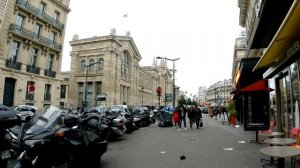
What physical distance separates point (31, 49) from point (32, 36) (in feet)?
4.84

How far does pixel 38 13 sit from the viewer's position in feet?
94.5

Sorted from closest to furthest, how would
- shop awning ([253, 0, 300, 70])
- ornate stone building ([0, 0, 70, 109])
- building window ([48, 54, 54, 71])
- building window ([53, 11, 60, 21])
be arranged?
shop awning ([253, 0, 300, 70]) → ornate stone building ([0, 0, 70, 109]) → building window ([48, 54, 54, 71]) → building window ([53, 11, 60, 21])

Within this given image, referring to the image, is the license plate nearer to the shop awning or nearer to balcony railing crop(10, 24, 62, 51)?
the shop awning

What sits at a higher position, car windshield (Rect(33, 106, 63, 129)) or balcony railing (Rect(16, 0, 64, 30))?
balcony railing (Rect(16, 0, 64, 30))

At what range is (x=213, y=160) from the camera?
7340 mm

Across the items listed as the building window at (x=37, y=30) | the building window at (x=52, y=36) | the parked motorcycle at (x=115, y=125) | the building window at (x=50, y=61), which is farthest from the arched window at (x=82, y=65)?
the parked motorcycle at (x=115, y=125)

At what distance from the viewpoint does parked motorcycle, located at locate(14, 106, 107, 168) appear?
4.57m

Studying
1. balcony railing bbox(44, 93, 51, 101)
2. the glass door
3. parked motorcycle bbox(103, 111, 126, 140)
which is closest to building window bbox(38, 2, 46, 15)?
balcony railing bbox(44, 93, 51, 101)

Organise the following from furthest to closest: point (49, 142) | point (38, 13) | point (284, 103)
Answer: point (38, 13)
point (284, 103)
point (49, 142)

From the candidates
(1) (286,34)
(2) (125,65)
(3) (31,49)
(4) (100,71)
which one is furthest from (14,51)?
(2) (125,65)

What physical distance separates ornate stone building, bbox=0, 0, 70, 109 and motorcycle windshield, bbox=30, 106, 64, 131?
22.2 m

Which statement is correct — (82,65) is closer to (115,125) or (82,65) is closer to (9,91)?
(9,91)

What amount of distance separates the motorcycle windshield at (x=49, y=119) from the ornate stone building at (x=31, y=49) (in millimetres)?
22247

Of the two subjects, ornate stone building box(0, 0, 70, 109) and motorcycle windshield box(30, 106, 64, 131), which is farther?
ornate stone building box(0, 0, 70, 109)
